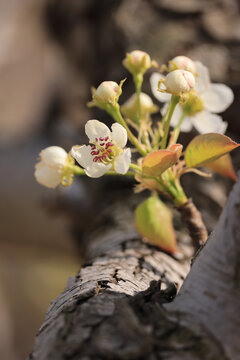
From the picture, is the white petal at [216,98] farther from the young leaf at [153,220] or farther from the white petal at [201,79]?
the young leaf at [153,220]

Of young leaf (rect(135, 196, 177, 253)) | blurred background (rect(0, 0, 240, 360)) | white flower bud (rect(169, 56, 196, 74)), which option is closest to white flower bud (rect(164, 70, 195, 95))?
white flower bud (rect(169, 56, 196, 74))

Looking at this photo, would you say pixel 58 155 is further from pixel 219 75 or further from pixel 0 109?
pixel 0 109

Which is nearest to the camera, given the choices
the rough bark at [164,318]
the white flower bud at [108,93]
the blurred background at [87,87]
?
the rough bark at [164,318]

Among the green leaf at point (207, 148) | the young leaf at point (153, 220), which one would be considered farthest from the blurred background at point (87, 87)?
the green leaf at point (207, 148)

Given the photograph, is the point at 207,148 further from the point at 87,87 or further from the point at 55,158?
the point at 87,87

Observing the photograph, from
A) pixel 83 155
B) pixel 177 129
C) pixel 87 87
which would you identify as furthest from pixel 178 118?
pixel 87 87
